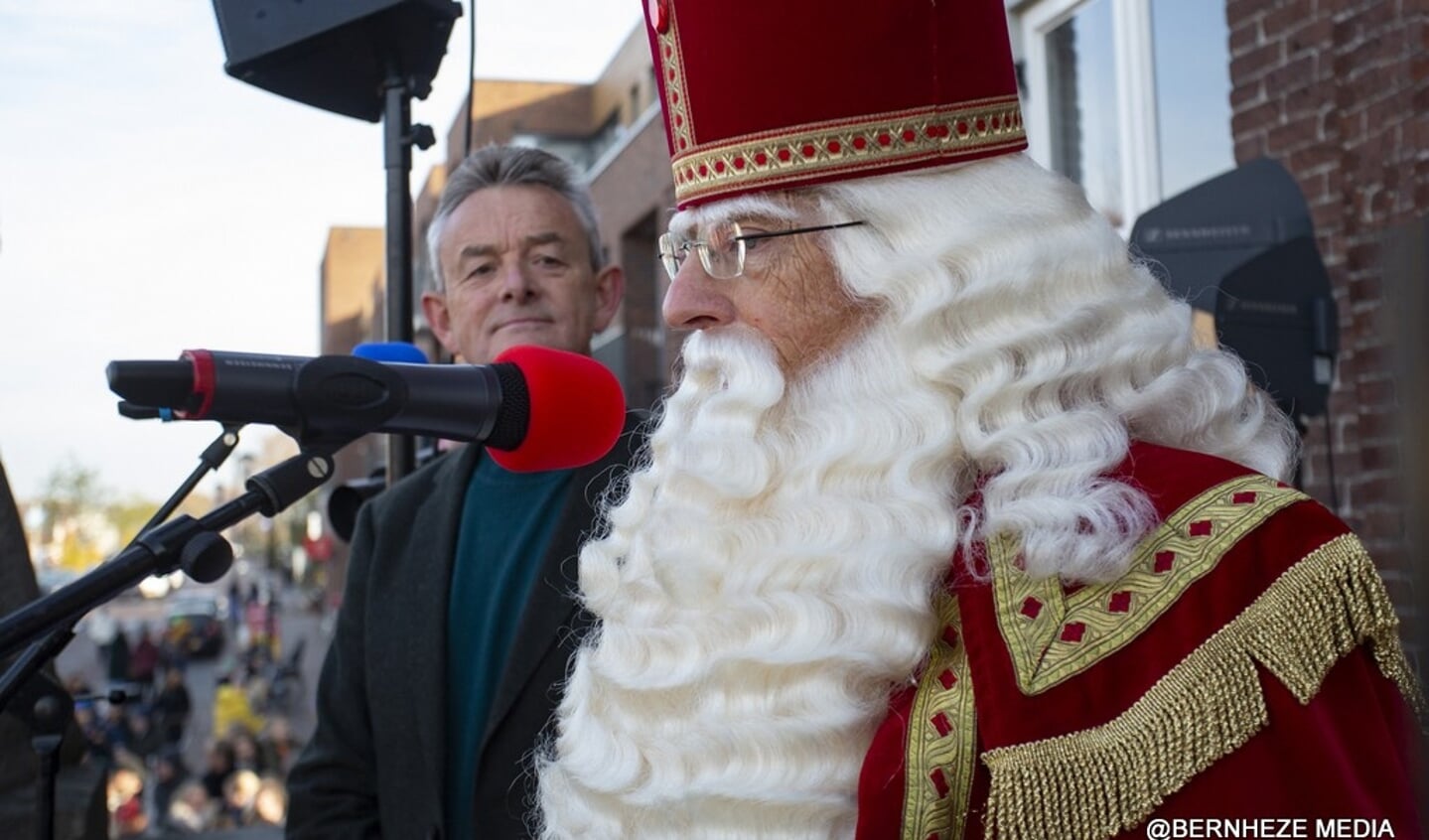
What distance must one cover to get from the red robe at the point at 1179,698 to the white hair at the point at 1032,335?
0.44 ft

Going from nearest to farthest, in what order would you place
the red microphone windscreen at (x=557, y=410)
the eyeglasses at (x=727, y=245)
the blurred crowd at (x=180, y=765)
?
the red microphone windscreen at (x=557, y=410) < the eyeglasses at (x=727, y=245) < the blurred crowd at (x=180, y=765)

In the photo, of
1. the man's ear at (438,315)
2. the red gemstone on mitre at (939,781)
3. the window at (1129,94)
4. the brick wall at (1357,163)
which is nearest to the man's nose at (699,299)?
the red gemstone on mitre at (939,781)

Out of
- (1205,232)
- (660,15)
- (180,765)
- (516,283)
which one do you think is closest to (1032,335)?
(660,15)

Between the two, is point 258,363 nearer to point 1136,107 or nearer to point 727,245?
point 727,245

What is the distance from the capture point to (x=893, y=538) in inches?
68.0

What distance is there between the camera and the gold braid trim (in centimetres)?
147

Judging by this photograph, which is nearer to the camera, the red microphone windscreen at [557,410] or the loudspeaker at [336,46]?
the red microphone windscreen at [557,410]

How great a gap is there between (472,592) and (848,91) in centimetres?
135

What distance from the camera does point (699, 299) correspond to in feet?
6.29

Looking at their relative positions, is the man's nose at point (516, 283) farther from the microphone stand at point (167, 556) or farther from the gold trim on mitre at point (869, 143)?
the microphone stand at point (167, 556)

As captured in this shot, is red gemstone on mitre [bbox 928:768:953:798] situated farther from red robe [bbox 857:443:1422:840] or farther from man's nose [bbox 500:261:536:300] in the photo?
man's nose [bbox 500:261:536:300]

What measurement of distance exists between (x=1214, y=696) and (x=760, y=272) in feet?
2.56

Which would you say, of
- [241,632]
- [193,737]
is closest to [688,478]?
[193,737]

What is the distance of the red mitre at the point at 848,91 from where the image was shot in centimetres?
186
